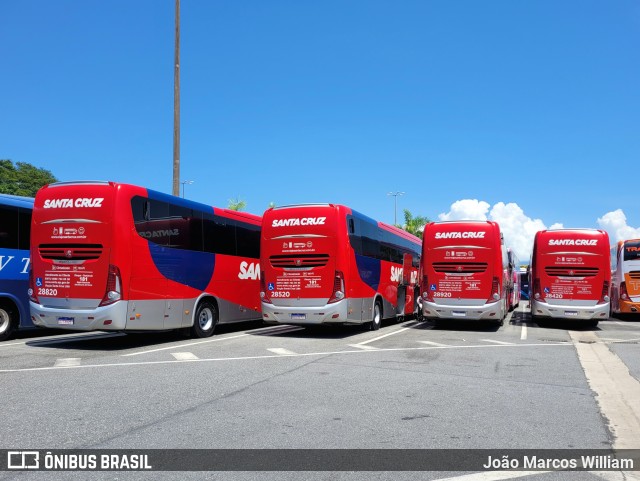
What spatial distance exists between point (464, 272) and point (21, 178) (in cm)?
4577

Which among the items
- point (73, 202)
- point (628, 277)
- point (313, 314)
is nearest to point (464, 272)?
point (313, 314)

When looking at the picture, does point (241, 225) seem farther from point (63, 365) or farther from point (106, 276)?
point (63, 365)

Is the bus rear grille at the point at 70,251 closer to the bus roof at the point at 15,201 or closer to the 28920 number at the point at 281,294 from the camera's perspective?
the bus roof at the point at 15,201

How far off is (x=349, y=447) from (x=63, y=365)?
6.27m

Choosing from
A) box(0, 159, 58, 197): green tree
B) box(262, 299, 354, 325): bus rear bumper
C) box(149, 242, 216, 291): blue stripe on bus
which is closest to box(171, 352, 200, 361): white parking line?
box(149, 242, 216, 291): blue stripe on bus

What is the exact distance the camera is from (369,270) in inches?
645

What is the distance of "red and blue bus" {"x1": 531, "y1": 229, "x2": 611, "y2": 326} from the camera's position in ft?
59.0

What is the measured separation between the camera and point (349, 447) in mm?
4887

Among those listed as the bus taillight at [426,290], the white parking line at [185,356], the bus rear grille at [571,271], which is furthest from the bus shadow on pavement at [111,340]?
the bus rear grille at [571,271]

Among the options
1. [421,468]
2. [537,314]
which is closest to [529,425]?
[421,468]

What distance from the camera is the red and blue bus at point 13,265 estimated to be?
13.2 meters

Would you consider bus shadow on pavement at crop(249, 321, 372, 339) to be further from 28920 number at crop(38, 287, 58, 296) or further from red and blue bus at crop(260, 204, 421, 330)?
28920 number at crop(38, 287, 58, 296)

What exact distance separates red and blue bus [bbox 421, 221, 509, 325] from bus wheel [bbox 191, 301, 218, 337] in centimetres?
650

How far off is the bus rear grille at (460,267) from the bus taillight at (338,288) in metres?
4.28
